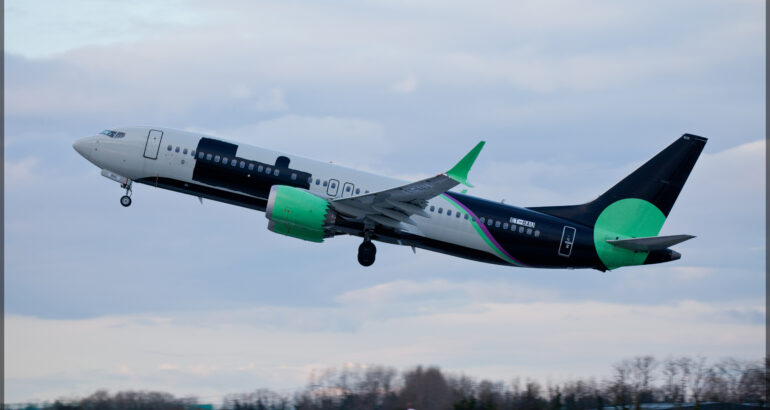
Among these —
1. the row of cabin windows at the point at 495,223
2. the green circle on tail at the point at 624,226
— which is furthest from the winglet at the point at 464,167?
the green circle on tail at the point at 624,226

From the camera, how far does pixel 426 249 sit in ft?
163

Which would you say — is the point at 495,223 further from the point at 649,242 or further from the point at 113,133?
the point at 113,133

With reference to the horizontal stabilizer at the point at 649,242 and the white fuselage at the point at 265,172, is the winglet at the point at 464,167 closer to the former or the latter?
the white fuselage at the point at 265,172

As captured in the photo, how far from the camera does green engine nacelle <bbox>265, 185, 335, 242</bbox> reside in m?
45.7

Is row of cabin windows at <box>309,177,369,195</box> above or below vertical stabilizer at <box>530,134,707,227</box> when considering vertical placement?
below

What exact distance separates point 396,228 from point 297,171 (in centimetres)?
589

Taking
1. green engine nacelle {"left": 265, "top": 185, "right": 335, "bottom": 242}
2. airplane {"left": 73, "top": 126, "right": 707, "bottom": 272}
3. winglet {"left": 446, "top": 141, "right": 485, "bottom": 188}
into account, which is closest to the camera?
winglet {"left": 446, "top": 141, "right": 485, "bottom": 188}

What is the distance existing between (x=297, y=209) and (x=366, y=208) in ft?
11.9

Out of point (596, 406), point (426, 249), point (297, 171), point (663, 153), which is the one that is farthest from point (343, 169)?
point (596, 406)

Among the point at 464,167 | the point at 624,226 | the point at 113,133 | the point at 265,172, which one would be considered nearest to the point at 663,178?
the point at 624,226

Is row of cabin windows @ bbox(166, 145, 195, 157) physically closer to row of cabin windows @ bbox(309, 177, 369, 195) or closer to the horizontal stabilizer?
row of cabin windows @ bbox(309, 177, 369, 195)

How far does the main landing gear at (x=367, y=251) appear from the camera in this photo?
49219 millimetres

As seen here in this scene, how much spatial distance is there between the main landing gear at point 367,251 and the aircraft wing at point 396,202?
1.33 meters

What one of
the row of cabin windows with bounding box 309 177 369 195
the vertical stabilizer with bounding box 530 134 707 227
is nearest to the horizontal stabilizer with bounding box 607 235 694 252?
the vertical stabilizer with bounding box 530 134 707 227
